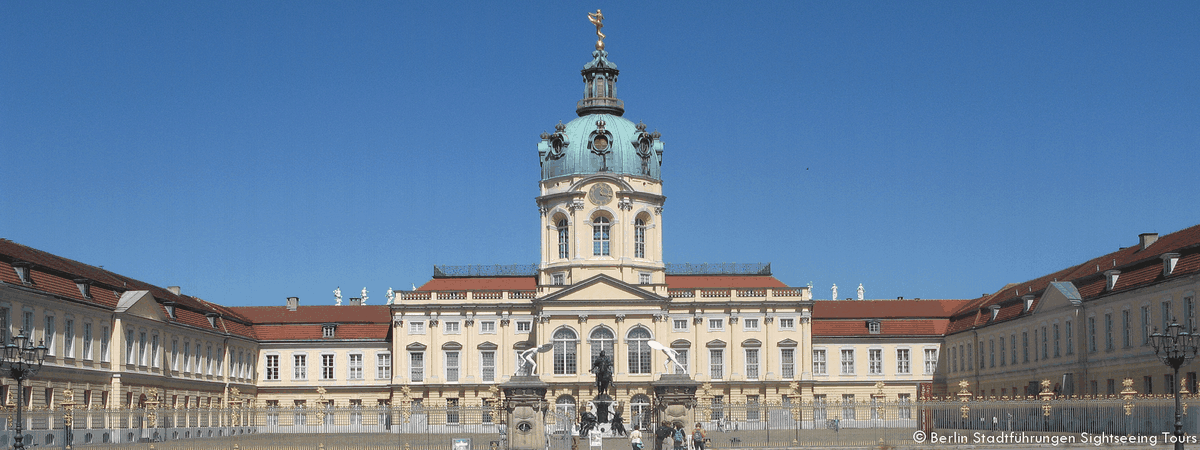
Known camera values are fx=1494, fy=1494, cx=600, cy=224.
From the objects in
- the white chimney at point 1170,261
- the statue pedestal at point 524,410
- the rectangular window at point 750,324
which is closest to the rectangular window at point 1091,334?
the white chimney at point 1170,261

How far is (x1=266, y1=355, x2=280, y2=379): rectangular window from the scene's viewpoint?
95.4 metres

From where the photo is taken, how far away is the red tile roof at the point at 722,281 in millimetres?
94875

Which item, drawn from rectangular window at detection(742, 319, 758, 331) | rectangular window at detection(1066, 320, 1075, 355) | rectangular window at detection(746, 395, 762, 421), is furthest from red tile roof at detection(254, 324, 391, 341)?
rectangular window at detection(746, 395, 762, 421)

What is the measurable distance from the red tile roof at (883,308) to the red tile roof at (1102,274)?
14.2 feet

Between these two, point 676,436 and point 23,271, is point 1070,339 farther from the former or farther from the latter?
point 23,271

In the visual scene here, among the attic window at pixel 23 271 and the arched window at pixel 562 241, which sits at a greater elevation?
the arched window at pixel 562 241

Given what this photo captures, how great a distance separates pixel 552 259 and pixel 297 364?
18.2 metres

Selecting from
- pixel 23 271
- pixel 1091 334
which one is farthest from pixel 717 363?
pixel 23 271

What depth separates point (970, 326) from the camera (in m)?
89.1

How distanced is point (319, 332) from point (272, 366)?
3.78m

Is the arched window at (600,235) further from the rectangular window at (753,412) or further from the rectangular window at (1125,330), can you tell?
the rectangular window at (753,412)

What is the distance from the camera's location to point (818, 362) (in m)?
94.5

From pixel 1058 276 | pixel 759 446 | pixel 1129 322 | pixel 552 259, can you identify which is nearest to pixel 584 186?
pixel 552 259

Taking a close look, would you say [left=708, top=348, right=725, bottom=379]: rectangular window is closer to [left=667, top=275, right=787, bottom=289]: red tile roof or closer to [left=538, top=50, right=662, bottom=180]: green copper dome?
[left=667, top=275, right=787, bottom=289]: red tile roof
